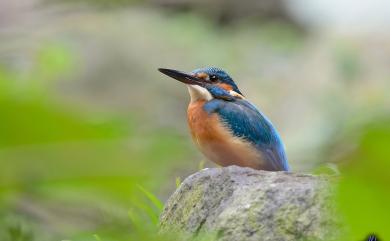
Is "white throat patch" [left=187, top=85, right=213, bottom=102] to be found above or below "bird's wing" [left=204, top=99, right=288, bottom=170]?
above

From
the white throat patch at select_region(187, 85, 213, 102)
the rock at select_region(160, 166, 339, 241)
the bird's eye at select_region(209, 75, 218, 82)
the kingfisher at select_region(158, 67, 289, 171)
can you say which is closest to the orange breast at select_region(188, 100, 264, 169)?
the kingfisher at select_region(158, 67, 289, 171)

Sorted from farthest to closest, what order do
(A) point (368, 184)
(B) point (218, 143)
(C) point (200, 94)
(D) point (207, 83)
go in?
(D) point (207, 83)
(C) point (200, 94)
(B) point (218, 143)
(A) point (368, 184)

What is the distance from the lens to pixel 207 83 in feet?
11.8

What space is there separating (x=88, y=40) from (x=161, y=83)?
122 centimetres

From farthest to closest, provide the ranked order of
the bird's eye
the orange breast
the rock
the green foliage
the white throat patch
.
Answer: the bird's eye
the white throat patch
the orange breast
the rock
the green foliage

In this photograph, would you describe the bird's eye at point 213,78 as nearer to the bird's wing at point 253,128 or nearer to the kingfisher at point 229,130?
the kingfisher at point 229,130

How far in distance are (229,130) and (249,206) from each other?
131 centimetres

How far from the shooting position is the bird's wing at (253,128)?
2.96 metres

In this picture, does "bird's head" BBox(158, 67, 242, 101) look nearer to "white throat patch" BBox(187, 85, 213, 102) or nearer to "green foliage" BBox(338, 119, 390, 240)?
"white throat patch" BBox(187, 85, 213, 102)

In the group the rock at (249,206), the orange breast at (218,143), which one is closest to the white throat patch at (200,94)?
the orange breast at (218,143)

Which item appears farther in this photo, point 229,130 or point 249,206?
point 229,130

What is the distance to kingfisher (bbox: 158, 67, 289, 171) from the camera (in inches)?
116

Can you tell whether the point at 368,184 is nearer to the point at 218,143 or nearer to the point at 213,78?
the point at 218,143

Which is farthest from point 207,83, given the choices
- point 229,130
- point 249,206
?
point 249,206
